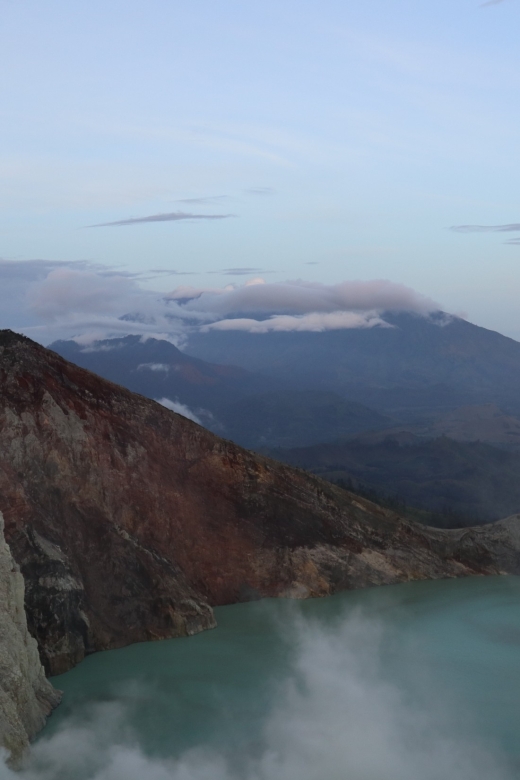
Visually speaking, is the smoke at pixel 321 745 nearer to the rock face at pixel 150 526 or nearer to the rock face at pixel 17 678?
the rock face at pixel 17 678

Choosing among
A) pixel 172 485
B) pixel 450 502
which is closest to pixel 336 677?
pixel 172 485

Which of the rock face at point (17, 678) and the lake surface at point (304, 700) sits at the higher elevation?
the rock face at point (17, 678)

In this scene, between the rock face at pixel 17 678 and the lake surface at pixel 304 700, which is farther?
the rock face at pixel 17 678

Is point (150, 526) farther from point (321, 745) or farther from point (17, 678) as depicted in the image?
point (321, 745)

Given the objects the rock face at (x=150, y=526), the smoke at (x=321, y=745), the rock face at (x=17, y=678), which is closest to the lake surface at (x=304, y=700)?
the smoke at (x=321, y=745)

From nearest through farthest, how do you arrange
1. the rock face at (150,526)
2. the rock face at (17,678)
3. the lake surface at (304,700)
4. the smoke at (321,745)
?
the smoke at (321,745) < the lake surface at (304,700) < the rock face at (17,678) < the rock face at (150,526)

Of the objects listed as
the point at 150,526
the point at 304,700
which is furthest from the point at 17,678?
the point at 150,526
